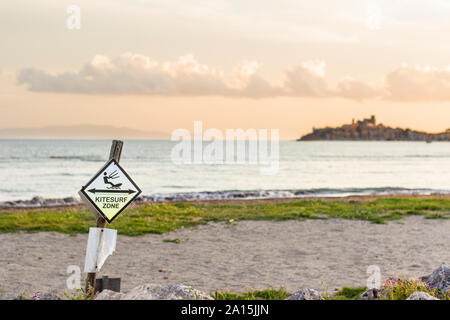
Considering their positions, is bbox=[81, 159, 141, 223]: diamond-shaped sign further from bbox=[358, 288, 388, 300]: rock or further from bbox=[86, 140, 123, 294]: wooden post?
bbox=[358, 288, 388, 300]: rock

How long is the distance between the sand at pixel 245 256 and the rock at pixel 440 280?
305cm

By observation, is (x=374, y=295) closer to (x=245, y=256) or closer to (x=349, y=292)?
(x=349, y=292)

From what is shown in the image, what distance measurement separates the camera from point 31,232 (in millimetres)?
15953

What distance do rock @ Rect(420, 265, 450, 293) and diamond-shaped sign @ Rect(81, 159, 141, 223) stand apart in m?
3.81

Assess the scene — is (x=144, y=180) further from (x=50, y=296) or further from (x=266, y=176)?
(x=50, y=296)

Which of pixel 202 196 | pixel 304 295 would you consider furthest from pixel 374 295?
pixel 202 196

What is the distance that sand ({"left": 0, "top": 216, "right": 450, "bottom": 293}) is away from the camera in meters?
10.1

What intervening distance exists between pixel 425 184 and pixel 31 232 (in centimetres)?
3851

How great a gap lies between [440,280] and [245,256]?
21.5ft

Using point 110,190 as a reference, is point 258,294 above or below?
below

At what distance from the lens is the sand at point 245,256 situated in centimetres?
1005

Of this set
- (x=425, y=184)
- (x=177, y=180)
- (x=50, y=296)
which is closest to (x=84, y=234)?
(x=50, y=296)

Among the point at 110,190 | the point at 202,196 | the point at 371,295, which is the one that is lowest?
the point at 202,196

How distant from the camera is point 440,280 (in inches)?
252
